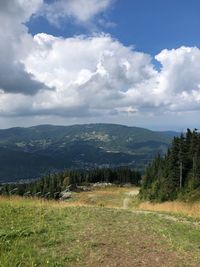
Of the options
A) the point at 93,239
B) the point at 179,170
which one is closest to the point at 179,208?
the point at 93,239

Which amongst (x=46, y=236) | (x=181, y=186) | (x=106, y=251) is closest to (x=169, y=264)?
(x=106, y=251)

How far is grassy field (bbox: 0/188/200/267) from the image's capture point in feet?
39.5

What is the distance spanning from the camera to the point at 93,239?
46.3ft

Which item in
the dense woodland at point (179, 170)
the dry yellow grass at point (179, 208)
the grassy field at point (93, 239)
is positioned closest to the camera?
the grassy field at point (93, 239)

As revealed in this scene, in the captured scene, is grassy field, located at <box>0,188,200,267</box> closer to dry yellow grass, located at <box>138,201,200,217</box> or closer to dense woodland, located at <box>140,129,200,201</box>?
dry yellow grass, located at <box>138,201,200,217</box>

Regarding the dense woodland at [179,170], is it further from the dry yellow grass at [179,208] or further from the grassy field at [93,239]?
the grassy field at [93,239]

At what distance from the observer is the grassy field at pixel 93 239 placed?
1203 cm

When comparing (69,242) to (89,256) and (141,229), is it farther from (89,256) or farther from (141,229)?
(141,229)

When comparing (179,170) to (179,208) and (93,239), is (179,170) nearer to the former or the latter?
(179,208)

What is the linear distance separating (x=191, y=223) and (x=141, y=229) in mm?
3966

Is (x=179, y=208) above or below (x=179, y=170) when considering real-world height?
above

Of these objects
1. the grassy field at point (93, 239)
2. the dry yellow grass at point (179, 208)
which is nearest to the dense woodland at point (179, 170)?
the dry yellow grass at point (179, 208)

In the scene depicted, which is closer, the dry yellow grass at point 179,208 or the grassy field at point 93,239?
the grassy field at point 93,239

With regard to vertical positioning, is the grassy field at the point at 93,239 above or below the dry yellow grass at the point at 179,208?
above
